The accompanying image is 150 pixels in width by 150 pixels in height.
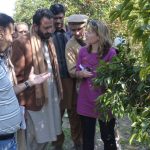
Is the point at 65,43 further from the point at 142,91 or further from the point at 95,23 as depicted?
the point at 142,91

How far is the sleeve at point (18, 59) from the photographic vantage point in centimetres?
405

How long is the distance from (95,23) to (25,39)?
76 centimetres

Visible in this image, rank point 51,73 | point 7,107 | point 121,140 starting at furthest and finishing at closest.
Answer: point 121,140, point 51,73, point 7,107

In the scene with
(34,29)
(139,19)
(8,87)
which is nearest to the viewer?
(139,19)

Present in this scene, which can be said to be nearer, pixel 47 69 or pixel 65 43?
pixel 47 69

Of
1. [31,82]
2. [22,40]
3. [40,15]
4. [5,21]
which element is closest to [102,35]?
[40,15]

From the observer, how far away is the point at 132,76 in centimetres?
302

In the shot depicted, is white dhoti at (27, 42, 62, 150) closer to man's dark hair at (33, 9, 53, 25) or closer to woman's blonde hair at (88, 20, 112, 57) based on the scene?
man's dark hair at (33, 9, 53, 25)

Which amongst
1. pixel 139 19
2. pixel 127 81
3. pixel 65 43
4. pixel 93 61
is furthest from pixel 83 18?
pixel 139 19

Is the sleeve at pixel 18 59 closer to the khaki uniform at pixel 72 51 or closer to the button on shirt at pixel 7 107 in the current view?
Answer: the khaki uniform at pixel 72 51

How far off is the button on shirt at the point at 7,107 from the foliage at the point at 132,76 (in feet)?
2.23

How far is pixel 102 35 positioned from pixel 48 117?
109 centimetres

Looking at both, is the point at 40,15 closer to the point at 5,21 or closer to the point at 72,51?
the point at 72,51

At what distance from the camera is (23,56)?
410 cm
